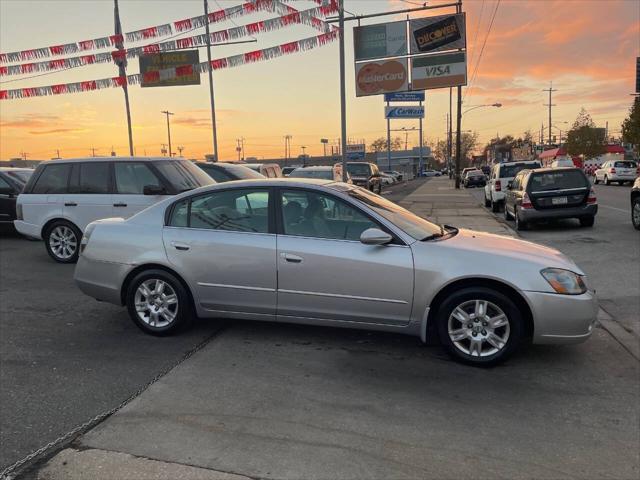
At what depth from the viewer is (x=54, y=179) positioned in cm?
903

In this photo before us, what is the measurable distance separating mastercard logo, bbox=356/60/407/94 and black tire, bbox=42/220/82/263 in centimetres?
1747

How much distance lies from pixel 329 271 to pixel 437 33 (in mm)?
21359

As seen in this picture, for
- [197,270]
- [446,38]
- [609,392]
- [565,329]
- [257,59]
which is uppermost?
[446,38]

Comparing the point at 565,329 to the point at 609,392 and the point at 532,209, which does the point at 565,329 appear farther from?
the point at 532,209

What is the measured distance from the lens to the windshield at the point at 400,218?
4.59 metres

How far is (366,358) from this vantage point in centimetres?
443

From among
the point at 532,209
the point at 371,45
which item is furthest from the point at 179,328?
the point at 371,45

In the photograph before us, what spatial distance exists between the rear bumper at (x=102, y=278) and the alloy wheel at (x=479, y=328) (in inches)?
122

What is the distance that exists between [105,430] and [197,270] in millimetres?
1815

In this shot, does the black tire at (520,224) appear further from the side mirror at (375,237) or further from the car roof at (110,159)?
the side mirror at (375,237)

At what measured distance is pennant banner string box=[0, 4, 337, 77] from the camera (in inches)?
709

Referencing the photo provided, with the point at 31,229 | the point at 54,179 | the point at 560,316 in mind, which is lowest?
the point at 560,316

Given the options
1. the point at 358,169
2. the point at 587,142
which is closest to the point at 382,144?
the point at 587,142

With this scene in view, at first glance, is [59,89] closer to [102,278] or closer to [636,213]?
[102,278]
